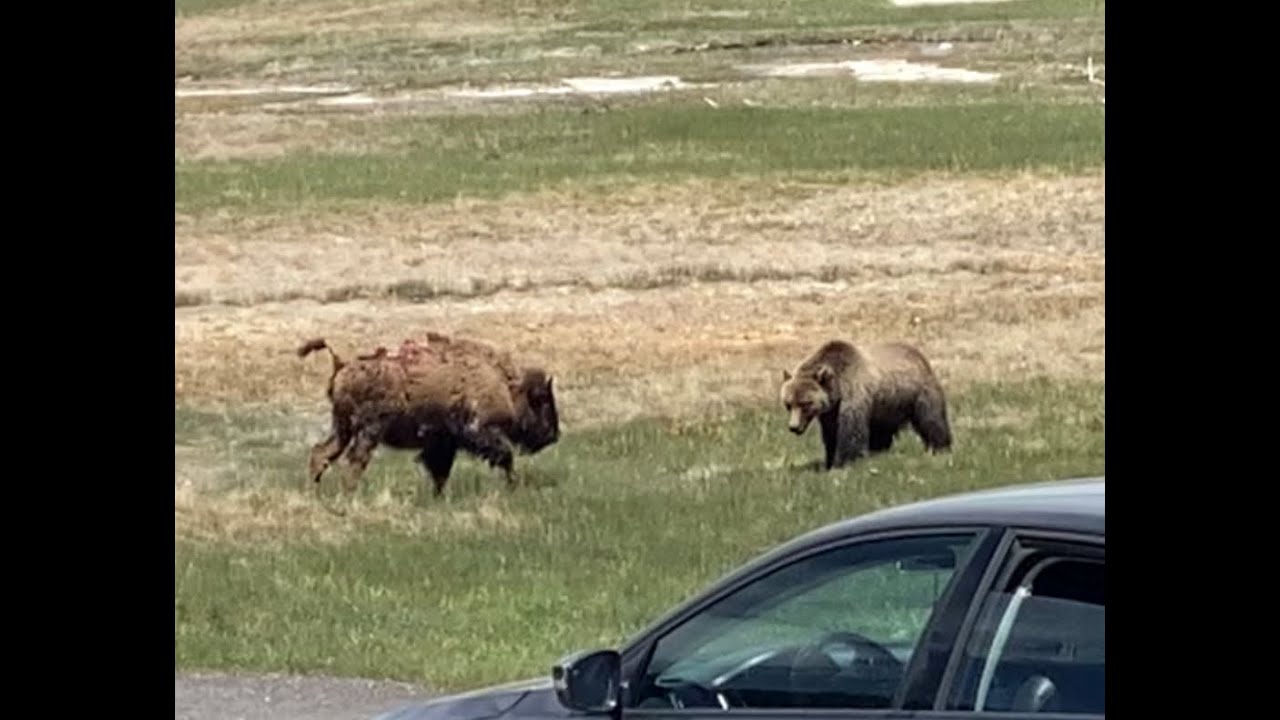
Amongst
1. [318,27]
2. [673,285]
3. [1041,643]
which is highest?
[318,27]

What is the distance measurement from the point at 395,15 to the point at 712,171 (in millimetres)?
4687

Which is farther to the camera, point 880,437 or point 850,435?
point 880,437

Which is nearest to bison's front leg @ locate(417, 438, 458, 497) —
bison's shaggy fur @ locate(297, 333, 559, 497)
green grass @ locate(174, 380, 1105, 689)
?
bison's shaggy fur @ locate(297, 333, 559, 497)

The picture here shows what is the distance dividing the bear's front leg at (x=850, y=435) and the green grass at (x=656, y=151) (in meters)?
5.68

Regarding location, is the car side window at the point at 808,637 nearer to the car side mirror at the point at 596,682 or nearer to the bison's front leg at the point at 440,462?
the car side mirror at the point at 596,682

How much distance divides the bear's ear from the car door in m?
11.1

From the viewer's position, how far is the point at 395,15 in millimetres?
24594

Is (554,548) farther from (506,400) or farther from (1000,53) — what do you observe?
(1000,53)

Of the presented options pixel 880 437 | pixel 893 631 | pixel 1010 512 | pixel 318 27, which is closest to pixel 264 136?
pixel 318 27

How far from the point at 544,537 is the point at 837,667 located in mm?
10210

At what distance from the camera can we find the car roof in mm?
4609

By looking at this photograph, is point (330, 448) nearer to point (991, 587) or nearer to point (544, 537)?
point (544, 537)

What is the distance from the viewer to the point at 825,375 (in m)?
16.6
